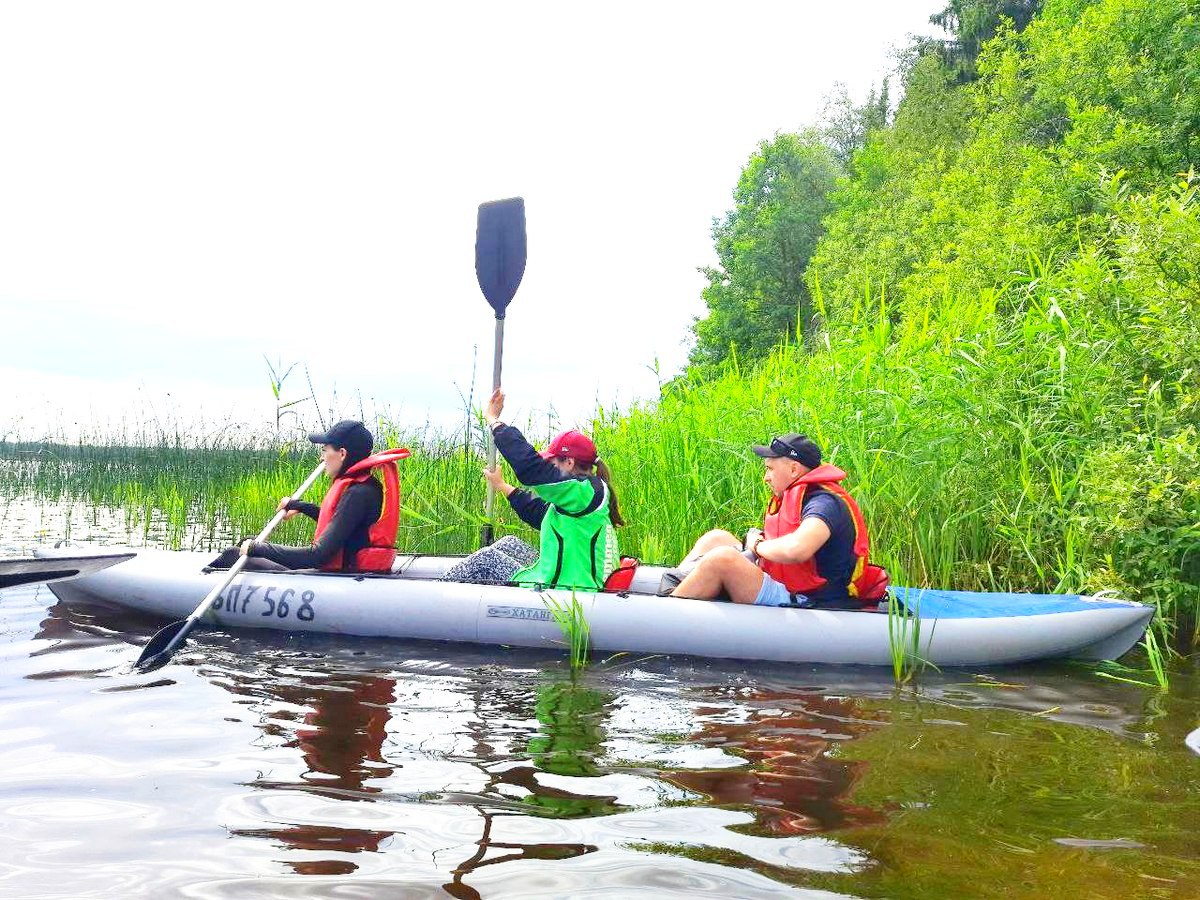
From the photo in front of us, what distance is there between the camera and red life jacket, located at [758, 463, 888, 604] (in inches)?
183

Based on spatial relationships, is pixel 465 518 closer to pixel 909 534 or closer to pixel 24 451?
pixel 909 534

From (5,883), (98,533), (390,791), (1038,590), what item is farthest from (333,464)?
(98,533)

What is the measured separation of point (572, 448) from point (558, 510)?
0.31m

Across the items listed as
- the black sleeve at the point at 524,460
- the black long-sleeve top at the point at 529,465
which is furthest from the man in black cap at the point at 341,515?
the black sleeve at the point at 524,460

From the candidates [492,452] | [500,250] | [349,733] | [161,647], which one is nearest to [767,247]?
[500,250]

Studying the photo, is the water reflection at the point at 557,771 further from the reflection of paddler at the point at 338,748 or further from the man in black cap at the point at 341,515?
the man in black cap at the point at 341,515

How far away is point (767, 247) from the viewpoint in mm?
30375

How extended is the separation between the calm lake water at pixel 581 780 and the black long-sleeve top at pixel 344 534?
31.1 inches

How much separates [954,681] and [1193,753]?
1203mm

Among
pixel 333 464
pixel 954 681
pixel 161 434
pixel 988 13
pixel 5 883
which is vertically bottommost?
pixel 5 883

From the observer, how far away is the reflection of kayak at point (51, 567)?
557 cm

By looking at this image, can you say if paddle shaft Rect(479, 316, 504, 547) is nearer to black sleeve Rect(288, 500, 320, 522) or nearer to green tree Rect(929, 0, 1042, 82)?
black sleeve Rect(288, 500, 320, 522)

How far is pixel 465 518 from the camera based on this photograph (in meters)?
7.35

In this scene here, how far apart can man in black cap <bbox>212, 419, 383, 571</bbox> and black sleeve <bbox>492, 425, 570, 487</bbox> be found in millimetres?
1002
